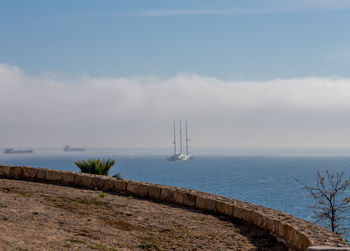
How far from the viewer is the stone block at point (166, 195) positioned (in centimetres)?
1175

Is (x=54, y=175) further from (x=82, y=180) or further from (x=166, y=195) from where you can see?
(x=166, y=195)

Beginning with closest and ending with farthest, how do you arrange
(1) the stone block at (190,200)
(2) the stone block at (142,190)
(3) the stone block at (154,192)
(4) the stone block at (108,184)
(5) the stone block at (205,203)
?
(5) the stone block at (205,203), (1) the stone block at (190,200), (3) the stone block at (154,192), (2) the stone block at (142,190), (4) the stone block at (108,184)

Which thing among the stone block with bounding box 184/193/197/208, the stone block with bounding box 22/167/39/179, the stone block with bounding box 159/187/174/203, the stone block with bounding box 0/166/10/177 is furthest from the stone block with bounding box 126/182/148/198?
the stone block with bounding box 0/166/10/177

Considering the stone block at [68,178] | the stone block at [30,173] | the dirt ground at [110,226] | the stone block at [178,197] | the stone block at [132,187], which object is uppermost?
the stone block at [30,173]

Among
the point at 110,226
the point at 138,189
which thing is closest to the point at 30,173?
the point at 138,189

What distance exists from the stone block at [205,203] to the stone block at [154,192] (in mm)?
1415

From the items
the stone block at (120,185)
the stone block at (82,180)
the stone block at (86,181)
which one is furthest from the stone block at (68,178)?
the stone block at (120,185)

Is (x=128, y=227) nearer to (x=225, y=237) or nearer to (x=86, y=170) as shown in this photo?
(x=225, y=237)

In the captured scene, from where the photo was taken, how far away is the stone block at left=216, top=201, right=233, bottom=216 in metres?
10.2

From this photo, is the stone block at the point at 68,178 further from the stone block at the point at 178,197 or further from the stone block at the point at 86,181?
the stone block at the point at 178,197

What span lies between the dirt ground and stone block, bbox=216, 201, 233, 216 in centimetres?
25

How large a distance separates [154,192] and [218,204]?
89.7 inches

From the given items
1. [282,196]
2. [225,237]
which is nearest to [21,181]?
[225,237]

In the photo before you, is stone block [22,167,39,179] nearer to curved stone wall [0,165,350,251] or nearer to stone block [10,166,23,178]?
curved stone wall [0,165,350,251]
